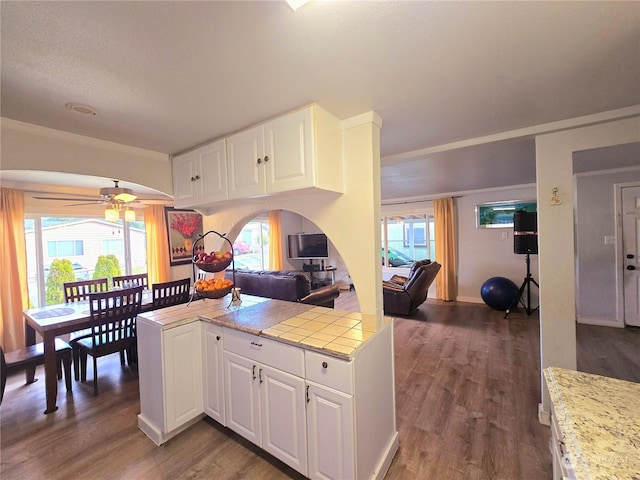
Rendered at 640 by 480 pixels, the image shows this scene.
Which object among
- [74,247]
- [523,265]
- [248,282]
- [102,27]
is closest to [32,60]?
[102,27]

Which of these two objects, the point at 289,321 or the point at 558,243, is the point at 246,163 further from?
the point at 558,243

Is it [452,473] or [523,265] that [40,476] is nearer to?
[452,473]

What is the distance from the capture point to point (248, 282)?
463cm

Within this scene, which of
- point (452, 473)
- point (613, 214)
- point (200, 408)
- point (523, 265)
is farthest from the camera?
point (523, 265)

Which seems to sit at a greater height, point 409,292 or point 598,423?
point 598,423

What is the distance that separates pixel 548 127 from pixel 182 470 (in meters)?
3.41

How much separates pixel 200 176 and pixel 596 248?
17.6ft

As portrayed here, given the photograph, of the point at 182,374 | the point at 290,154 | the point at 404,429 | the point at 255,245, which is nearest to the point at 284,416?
the point at 182,374

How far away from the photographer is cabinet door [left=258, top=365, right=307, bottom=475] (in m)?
1.57

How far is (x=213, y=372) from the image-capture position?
2049 mm

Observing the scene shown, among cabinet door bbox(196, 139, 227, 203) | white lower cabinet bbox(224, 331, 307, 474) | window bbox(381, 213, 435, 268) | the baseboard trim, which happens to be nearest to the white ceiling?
cabinet door bbox(196, 139, 227, 203)

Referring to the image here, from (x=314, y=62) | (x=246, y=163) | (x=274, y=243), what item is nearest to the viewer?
(x=314, y=62)

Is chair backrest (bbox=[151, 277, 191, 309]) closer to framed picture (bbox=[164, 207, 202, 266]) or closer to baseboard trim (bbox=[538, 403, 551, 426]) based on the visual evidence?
framed picture (bbox=[164, 207, 202, 266])

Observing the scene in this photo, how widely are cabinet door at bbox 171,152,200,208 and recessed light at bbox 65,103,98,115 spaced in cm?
78
